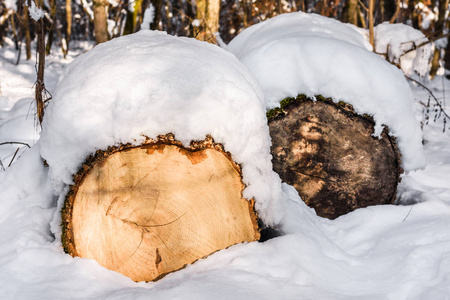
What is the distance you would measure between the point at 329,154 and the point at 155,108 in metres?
1.25

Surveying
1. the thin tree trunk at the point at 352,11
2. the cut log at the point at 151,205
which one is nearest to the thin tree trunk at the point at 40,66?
the cut log at the point at 151,205

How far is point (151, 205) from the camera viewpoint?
1607 mm

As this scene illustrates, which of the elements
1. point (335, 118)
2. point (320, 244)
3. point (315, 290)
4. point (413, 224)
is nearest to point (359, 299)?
point (315, 290)

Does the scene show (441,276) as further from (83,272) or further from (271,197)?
(83,272)

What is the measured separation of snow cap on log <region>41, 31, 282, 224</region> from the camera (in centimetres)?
156

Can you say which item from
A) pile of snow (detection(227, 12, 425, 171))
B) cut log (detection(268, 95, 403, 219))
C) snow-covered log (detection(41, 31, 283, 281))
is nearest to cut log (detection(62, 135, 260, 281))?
snow-covered log (detection(41, 31, 283, 281))

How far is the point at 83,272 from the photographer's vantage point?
61.7 inches

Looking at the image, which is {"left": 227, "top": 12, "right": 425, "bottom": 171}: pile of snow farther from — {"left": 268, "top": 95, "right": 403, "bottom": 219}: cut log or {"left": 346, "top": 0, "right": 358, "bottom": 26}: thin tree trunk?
{"left": 346, "top": 0, "right": 358, "bottom": 26}: thin tree trunk

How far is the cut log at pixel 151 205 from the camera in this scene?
1569 millimetres

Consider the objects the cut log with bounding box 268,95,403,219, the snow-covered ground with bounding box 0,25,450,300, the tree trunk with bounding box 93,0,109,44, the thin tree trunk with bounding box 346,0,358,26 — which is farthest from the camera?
the thin tree trunk with bounding box 346,0,358,26

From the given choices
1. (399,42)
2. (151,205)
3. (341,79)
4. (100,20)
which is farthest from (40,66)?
(399,42)

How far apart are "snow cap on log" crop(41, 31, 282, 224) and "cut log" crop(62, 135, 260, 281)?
6 centimetres

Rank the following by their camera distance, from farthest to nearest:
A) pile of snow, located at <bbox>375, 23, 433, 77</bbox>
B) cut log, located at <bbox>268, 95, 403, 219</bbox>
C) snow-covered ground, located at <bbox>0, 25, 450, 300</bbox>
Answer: pile of snow, located at <bbox>375, 23, 433, 77</bbox>, cut log, located at <bbox>268, 95, 403, 219</bbox>, snow-covered ground, located at <bbox>0, 25, 450, 300</bbox>

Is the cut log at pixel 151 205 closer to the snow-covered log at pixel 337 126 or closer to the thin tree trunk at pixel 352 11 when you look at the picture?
the snow-covered log at pixel 337 126
